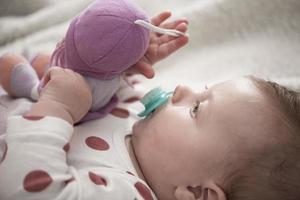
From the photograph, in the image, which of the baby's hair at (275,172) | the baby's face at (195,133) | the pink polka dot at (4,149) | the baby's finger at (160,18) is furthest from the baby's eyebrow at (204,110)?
the pink polka dot at (4,149)

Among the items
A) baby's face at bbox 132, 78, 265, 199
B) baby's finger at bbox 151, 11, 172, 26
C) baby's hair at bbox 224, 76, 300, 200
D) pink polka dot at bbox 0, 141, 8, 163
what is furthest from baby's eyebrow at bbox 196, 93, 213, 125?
pink polka dot at bbox 0, 141, 8, 163

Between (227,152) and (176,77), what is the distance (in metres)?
0.48

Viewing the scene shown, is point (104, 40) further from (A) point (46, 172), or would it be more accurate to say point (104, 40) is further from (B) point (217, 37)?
(B) point (217, 37)

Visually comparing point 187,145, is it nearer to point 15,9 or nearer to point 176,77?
point 176,77

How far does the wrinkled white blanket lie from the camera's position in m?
1.21

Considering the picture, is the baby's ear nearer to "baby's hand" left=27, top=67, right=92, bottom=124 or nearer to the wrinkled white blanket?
"baby's hand" left=27, top=67, right=92, bottom=124

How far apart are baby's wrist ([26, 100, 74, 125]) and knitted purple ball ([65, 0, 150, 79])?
9 centimetres

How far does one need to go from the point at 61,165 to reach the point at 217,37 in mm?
715

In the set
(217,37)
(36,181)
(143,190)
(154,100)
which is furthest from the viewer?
(217,37)

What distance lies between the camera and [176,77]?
4.09ft

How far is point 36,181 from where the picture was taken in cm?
72

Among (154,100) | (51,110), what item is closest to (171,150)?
(154,100)

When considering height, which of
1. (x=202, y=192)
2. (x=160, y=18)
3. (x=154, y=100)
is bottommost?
(x=202, y=192)

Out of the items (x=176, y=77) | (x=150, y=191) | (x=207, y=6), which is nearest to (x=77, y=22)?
(x=150, y=191)
